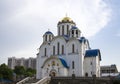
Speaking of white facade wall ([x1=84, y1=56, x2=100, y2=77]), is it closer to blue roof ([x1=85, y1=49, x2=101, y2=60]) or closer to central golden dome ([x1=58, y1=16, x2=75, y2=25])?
blue roof ([x1=85, y1=49, x2=101, y2=60])

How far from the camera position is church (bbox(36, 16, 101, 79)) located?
149 ft

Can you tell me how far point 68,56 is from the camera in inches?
1843

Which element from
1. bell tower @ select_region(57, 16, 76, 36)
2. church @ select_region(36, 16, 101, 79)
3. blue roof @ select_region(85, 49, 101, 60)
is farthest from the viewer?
bell tower @ select_region(57, 16, 76, 36)

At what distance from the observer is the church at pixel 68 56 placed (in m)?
45.6

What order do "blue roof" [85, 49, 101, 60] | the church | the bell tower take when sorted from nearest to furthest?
the church
"blue roof" [85, 49, 101, 60]
the bell tower

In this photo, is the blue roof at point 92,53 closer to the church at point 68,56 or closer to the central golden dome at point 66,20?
the church at point 68,56

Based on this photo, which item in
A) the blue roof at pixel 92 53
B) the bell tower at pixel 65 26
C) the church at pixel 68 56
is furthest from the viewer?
the bell tower at pixel 65 26

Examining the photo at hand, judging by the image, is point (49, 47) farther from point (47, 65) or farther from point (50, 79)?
point (50, 79)

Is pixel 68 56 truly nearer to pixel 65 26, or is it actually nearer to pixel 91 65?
pixel 91 65

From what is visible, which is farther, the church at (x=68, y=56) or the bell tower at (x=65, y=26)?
the bell tower at (x=65, y=26)

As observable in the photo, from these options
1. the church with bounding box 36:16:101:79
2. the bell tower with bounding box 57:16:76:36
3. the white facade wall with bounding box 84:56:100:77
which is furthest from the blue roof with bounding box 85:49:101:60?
the bell tower with bounding box 57:16:76:36

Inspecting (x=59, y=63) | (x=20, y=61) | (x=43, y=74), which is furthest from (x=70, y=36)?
(x=20, y=61)

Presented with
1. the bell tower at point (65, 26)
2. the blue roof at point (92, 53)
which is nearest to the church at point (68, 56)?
the blue roof at point (92, 53)

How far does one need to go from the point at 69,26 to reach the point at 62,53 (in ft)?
22.8
